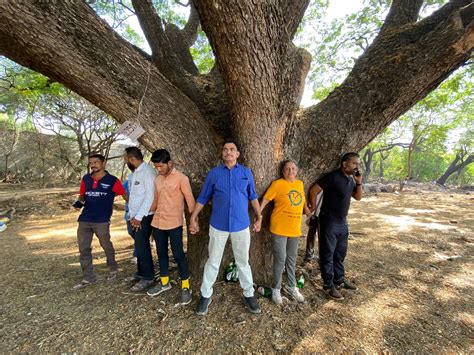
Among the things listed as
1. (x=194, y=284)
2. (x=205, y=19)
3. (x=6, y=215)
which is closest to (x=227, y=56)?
(x=205, y=19)

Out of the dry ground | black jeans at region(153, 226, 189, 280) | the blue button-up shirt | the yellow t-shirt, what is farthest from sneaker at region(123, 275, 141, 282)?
the yellow t-shirt

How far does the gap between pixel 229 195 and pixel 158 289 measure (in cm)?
156

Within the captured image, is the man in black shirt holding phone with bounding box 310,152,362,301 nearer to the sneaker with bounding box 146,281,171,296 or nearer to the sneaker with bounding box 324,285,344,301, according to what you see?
the sneaker with bounding box 324,285,344,301

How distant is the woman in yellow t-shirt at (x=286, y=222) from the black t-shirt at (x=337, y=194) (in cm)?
50

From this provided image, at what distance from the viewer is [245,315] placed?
251cm

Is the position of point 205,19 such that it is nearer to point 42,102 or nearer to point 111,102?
point 111,102

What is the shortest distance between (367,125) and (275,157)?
1.27 meters

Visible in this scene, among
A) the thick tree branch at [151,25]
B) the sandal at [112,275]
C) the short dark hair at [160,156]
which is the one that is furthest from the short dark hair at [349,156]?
the sandal at [112,275]

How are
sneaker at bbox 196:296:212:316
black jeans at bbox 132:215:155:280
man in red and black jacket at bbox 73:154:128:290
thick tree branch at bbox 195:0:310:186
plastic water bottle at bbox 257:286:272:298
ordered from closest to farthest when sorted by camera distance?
thick tree branch at bbox 195:0:310:186 < sneaker at bbox 196:296:212:316 < plastic water bottle at bbox 257:286:272:298 < black jeans at bbox 132:215:155:280 < man in red and black jacket at bbox 73:154:128:290

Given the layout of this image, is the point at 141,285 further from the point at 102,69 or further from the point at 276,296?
the point at 102,69

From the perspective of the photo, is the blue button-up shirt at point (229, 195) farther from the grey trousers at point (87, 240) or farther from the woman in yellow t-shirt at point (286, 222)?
the grey trousers at point (87, 240)

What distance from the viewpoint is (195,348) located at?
210cm

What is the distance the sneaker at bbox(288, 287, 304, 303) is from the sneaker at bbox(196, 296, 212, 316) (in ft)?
3.37

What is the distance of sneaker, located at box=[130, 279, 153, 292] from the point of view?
2.95m
